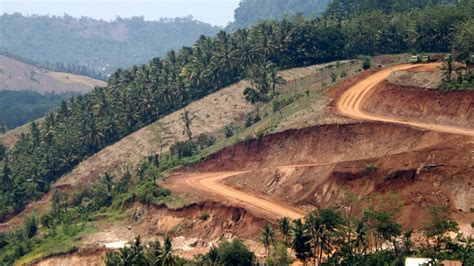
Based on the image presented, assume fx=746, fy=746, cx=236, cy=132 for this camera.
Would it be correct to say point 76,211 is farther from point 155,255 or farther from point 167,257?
point 167,257

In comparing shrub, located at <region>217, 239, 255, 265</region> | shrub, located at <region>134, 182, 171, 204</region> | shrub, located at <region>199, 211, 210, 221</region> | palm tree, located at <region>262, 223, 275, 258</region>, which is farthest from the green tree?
shrub, located at <region>134, 182, 171, 204</region>

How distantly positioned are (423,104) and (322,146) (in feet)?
49.3

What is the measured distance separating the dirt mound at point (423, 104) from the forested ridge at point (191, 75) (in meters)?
34.8

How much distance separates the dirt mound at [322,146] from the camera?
93.1 m

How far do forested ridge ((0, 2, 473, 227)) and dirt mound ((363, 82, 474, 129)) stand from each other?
3475cm

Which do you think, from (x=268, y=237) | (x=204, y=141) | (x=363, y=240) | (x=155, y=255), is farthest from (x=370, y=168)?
(x=204, y=141)

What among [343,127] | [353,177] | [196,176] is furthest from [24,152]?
[353,177]

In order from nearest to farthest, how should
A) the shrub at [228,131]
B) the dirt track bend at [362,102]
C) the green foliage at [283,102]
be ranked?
the dirt track bend at [362,102]
the green foliage at [283,102]
the shrub at [228,131]

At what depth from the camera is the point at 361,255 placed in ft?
231

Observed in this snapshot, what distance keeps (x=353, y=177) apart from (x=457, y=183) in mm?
13169

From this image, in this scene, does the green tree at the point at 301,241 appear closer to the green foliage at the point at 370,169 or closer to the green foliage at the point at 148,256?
the green foliage at the point at 148,256

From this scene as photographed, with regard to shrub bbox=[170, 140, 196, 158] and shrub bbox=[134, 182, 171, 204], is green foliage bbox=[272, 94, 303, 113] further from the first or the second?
shrub bbox=[134, 182, 171, 204]

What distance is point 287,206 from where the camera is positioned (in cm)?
9225

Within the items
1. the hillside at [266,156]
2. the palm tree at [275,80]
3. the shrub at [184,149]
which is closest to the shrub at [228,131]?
the hillside at [266,156]
